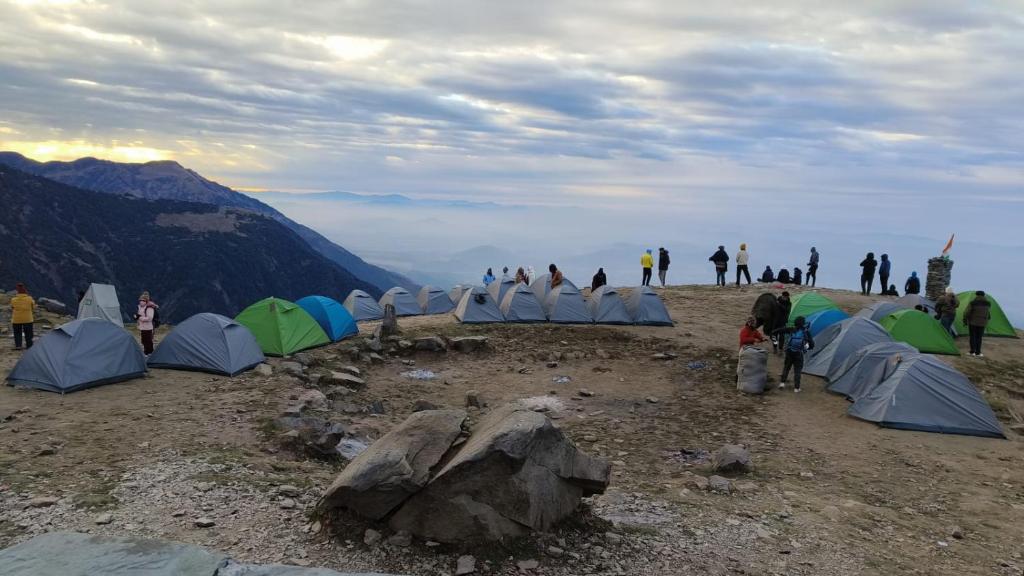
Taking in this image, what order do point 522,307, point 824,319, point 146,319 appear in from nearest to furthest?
1. point 146,319
2. point 824,319
3. point 522,307

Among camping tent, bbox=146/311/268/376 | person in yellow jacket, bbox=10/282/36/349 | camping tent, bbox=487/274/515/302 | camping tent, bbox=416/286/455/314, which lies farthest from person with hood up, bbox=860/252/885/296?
person in yellow jacket, bbox=10/282/36/349

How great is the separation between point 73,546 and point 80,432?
650cm

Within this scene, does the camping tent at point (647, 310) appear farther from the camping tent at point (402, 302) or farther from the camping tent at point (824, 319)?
the camping tent at point (402, 302)

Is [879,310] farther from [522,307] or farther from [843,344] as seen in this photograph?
[522,307]

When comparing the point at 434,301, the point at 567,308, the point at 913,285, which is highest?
the point at 913,285

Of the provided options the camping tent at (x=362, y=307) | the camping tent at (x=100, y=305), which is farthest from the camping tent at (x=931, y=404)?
the camping tent at (x=100, y=305)

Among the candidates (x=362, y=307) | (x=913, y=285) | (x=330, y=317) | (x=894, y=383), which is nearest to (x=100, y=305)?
(x=330, y=317)

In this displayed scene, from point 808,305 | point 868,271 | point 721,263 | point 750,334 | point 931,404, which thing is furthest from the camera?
point 721,263

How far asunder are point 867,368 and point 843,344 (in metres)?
1.98

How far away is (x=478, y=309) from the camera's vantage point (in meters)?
25.2

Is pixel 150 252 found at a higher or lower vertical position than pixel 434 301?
lower

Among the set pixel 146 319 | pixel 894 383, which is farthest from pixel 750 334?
pixel 146 319

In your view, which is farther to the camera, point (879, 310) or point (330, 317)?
point (879, 310)

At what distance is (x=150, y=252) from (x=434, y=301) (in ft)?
413
